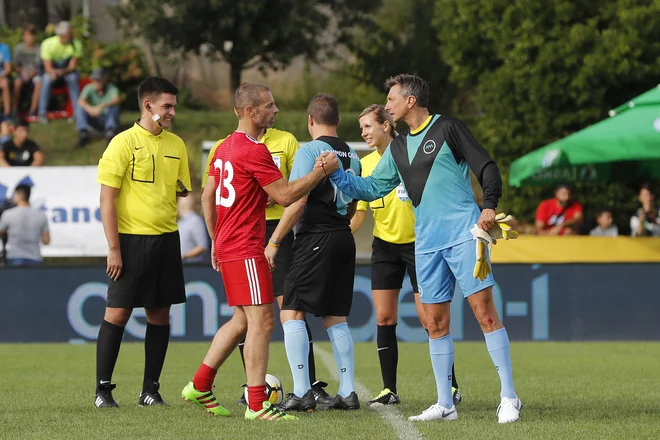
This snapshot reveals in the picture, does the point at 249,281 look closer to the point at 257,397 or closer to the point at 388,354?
the point at 257,397

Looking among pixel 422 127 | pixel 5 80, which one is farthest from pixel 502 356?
pixel 5 80

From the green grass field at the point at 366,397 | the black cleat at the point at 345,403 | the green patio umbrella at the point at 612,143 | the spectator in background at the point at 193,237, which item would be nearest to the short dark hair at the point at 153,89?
the green grass field at the point at 366,397

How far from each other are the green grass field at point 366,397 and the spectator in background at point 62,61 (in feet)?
36.2

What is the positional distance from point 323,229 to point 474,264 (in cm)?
129

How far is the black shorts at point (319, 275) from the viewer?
8.34 metres

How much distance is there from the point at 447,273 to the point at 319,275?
994 millimetres

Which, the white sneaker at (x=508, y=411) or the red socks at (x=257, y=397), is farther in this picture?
the red socks at (x=257, y=397)

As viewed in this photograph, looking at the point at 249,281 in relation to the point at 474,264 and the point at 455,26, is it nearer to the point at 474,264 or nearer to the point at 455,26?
the point at 474,264

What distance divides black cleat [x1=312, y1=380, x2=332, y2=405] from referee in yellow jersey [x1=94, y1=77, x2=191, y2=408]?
112 centimetres

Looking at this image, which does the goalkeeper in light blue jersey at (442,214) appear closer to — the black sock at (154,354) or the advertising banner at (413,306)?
the black sock at (154,354)

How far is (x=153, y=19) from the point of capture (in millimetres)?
27078

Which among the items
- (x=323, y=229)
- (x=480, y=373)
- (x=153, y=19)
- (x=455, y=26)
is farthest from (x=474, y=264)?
(x=153, y=19)

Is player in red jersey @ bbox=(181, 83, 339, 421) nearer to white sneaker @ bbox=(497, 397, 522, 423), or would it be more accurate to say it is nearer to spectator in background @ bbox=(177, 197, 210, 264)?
white sneaker @ bbox=(497, 397, 522, 423)

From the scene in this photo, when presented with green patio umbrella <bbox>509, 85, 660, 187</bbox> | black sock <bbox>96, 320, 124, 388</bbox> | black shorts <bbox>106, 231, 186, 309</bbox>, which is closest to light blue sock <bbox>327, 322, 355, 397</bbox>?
black shorts <bbox>106, 231, 186, 309</bbox>
